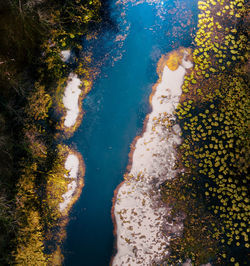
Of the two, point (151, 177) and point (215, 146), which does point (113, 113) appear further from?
point (215, 146)

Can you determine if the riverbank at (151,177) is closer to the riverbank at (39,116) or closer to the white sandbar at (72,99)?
the riverbank at (39,116)

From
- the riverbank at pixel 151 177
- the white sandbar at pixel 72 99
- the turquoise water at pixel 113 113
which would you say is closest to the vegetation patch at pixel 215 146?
the riverbank at pixel 151 177

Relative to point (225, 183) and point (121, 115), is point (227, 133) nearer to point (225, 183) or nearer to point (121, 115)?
point (225, 183)

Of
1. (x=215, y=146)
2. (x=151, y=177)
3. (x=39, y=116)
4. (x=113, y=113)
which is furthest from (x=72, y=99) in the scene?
(x=215, y=146)

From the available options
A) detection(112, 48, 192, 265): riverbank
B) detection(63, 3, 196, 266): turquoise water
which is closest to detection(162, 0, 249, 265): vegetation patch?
detection(112, 48, 192, 265): riverbank

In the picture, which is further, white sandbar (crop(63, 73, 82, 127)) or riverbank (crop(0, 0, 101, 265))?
white sandbar (crop(63, 73, 82, 127))

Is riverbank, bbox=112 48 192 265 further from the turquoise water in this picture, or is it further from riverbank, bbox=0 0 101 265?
riverbank, bbox=0 0 101 265
